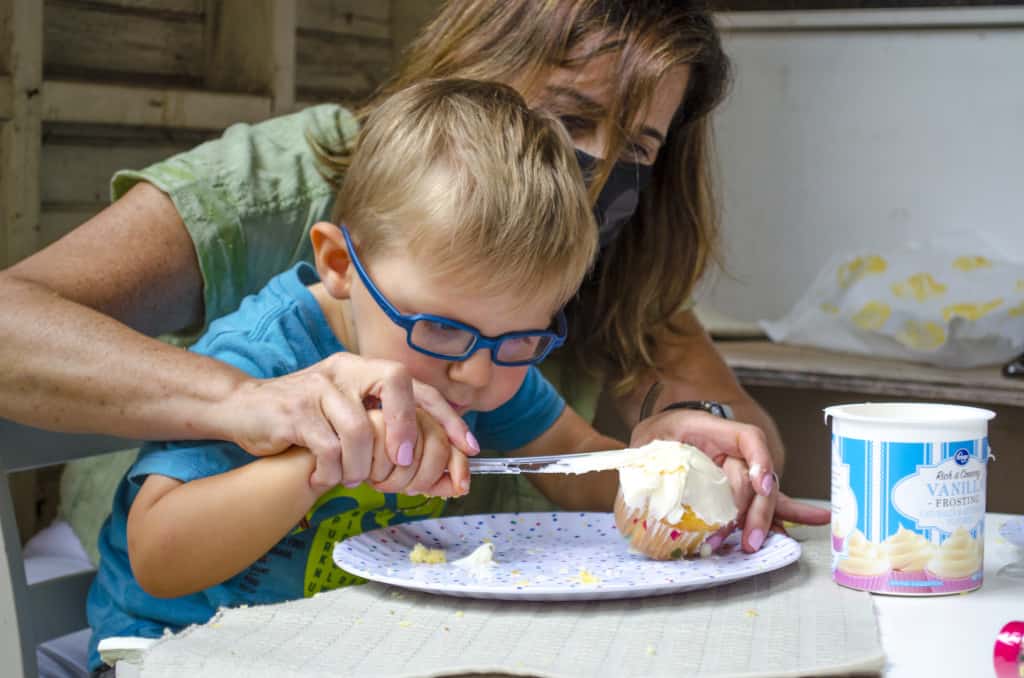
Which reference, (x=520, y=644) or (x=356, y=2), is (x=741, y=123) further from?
(x=520, y=644)

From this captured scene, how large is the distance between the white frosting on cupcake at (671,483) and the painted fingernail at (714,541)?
0.04m

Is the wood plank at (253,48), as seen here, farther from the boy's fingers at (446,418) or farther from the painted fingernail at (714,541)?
the painted fingernail at (714,541)

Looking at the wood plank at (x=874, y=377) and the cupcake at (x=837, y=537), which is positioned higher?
the wood plank at (x=874, y=377)

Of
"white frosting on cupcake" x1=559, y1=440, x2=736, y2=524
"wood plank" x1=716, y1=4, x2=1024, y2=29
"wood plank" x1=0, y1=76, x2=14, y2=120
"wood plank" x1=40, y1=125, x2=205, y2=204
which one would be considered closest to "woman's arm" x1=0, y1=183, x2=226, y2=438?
"white frosting on cupcake" x1=559, y1=440, x2=736, y2=524

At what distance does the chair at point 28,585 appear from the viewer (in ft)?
3.95

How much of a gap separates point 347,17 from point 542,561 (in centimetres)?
203

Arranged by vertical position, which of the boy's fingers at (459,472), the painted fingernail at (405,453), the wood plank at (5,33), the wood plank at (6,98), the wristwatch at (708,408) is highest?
the wood plank at (5,33)

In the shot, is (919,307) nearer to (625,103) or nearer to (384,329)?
(625,103)

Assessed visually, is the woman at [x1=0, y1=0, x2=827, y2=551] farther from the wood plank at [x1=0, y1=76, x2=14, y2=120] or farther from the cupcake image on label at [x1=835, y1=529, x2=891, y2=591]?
the wood plank at [x1=0, y1=76, x2=14, y2=120]

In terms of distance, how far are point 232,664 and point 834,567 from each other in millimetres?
511

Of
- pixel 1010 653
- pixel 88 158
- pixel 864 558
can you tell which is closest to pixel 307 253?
pixel 88 158

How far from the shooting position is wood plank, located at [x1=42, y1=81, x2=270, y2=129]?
2.07m

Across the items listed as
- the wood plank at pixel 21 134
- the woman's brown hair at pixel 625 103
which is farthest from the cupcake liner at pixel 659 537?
the wood plank at pixel 21 134

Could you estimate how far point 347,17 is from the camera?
112 inches
